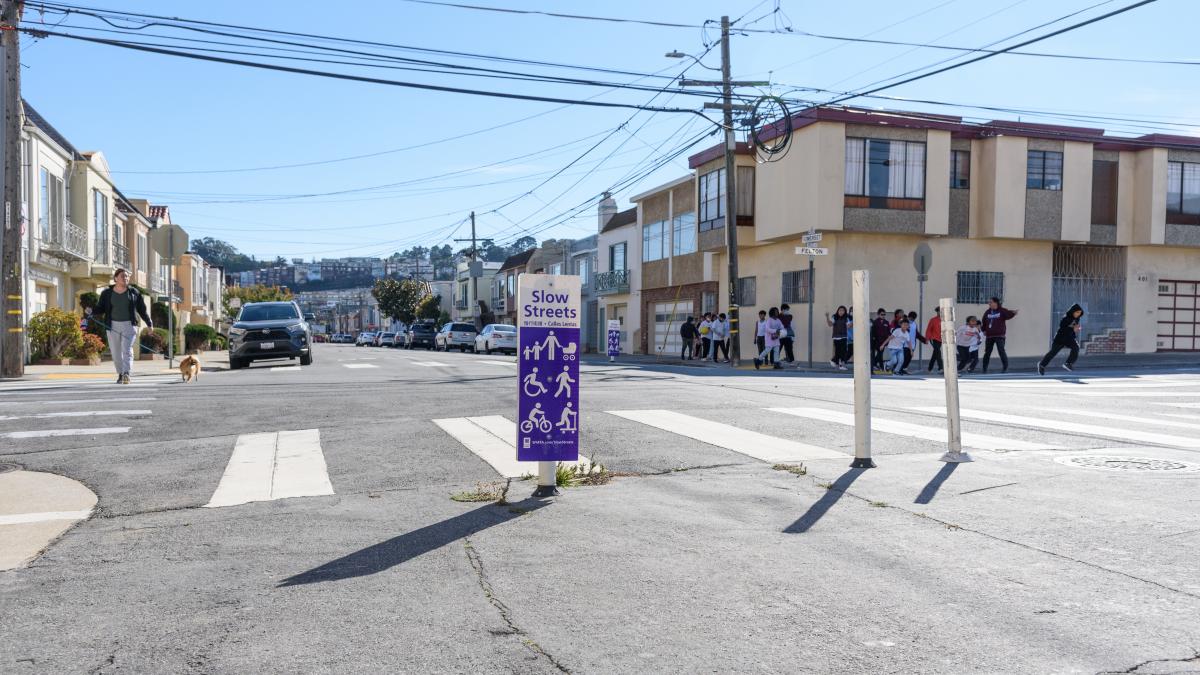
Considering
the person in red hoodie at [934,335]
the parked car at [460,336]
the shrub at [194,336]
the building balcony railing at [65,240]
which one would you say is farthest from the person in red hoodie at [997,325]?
the parked car at [460,336]

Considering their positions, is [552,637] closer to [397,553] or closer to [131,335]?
[397,553]

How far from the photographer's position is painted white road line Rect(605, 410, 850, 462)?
24.2 feet

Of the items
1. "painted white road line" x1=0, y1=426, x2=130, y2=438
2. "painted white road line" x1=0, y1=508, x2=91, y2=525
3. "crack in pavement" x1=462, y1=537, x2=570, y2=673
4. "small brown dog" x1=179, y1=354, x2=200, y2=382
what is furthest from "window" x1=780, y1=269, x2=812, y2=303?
"crack in pavement" x1=462, y1=537, x2=570, y2=673

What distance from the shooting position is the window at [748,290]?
32531 mm

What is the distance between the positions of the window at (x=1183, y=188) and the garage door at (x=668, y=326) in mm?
17094

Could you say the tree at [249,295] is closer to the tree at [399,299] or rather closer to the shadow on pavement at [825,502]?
the tree at [399,299]

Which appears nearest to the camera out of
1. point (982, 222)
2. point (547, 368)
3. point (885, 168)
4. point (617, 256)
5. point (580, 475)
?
point (547, 368)

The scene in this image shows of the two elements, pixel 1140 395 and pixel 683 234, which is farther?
pixel 683 234

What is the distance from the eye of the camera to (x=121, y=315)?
546 inches

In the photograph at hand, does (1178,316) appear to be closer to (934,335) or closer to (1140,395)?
(934,335)

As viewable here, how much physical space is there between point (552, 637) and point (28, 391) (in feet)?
38.1

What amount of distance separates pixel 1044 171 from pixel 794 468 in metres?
26.8

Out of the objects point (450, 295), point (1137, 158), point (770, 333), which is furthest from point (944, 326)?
point (450, 295)

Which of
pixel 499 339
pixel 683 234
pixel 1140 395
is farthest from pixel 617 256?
pixel 1140 395
